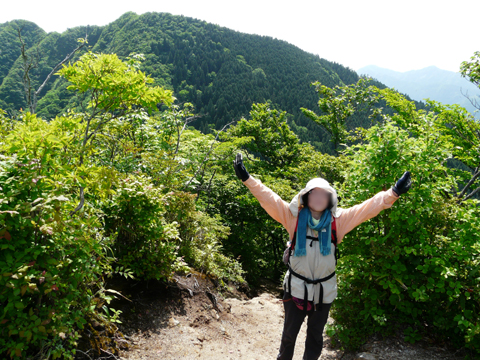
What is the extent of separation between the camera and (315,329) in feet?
8.97

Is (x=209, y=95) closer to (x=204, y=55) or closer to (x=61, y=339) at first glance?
(x=204, y=55)

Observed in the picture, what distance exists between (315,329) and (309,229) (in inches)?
38.2

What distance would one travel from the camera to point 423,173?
Answer: 3395mm

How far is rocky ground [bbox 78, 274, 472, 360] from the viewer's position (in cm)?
345

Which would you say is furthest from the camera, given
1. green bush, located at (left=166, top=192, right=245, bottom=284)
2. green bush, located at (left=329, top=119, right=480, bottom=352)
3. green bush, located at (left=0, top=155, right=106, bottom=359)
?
green bush, located at (left=166, top=192, right=245, bottom=284)

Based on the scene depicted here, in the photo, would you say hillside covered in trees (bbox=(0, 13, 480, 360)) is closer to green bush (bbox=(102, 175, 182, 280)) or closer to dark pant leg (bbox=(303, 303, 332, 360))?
green bush (bbox=(102, 175, 182, 280))

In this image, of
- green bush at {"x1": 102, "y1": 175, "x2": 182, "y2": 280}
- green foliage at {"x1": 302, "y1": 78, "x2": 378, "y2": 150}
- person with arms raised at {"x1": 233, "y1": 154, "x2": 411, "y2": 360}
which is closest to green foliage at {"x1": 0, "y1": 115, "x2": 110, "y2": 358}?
green bush at {"x1": 102, "y1": 175, "x2": 182, "y2": 280}

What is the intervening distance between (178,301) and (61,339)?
219 centimetres

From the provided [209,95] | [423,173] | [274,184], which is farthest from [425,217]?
[209,95]

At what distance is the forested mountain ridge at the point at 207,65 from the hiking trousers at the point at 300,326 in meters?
45.6

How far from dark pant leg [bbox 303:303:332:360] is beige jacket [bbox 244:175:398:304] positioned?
0.15 m

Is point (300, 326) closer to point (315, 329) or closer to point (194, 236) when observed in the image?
point (315, 329)

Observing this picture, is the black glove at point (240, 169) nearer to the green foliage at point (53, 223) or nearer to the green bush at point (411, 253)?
the green foliage at point (53, 223)

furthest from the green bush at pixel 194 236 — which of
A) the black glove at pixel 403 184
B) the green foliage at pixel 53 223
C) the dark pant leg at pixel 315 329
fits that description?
the black glove at pixel 403 184
